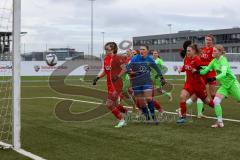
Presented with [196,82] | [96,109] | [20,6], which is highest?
[20,6]

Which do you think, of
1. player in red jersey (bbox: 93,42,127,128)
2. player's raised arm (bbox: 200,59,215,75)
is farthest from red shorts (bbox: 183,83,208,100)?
player in red jersey (bbox: 93,42,127,128)

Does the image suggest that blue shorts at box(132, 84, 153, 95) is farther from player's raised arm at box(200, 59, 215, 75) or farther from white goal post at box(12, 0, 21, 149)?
white goal post at box(12, 0, 21, 149)

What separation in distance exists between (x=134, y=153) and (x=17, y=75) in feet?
7.85

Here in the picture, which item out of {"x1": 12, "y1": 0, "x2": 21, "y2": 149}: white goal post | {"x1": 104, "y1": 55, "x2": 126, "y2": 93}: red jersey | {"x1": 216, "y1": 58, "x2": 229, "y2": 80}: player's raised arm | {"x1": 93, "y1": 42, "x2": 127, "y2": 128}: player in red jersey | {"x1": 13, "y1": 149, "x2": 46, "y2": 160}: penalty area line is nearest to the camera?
{"x1": 13, "y1": 149, "x2": 46, "y2": 160}: penalty area line

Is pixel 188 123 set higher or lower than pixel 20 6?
lower

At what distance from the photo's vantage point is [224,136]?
360 inches

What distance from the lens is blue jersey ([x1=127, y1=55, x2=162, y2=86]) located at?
11.5 meters

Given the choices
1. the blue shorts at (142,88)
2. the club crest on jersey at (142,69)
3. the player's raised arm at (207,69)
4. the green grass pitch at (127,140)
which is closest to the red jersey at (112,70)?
the club crest on jersey at (142,69)

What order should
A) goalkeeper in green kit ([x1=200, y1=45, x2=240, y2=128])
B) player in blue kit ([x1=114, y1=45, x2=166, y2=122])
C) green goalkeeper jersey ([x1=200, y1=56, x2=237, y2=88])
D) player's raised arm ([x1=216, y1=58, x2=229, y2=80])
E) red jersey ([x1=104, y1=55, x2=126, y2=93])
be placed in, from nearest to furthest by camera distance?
1. player's raised arm ([x1=216, y1=58, x2=229, y2=80])
2. green goalkeeper jersey ([x1=200, y1=56, x2=237, y2=88])
3. goalkeeper in green kit ([x1=200, y1=45, x2=240, y2=128])
4. red jersey ([x1=104, y1=55, x2=126, y2=93])
5. player in blue kit ([x1=114, y1=45, x2=166, y2=122])

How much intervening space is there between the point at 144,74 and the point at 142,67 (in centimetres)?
19

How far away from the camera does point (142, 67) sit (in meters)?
11.6

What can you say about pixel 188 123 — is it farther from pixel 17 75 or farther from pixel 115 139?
pixel 17 75

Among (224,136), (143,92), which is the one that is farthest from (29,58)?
(224,136)

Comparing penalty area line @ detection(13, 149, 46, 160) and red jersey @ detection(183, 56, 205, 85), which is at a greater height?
red jersey @ detection(183, 56, 205, 85)
